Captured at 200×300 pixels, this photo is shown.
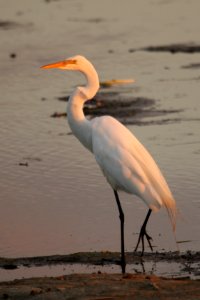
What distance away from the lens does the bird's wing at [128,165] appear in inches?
379

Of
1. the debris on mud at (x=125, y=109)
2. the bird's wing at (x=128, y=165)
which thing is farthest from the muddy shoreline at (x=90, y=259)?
the debris on mud at (x=125, y=109)

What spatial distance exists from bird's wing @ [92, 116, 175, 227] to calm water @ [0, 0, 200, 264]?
60 cm

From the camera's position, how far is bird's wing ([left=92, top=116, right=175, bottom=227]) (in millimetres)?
9617

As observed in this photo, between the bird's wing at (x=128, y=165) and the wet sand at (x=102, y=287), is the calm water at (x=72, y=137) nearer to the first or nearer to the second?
the bird's wing at (x=128, y=165)

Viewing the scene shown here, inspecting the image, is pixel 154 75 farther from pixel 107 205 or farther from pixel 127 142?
pixel 127 142

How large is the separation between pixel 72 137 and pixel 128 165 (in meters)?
4.42

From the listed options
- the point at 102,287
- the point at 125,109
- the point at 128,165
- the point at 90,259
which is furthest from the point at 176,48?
the point at 102,287

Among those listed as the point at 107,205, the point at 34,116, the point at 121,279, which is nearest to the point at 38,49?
the point at 34,116

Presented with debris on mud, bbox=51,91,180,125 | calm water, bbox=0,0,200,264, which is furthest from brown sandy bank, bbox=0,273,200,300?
debris on mud, bbox=51,91,180,125

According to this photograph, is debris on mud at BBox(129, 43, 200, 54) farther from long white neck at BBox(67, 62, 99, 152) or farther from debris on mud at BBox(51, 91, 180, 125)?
long white neck at BBox(67, 62, 99, 152)

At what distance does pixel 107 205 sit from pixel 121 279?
9.76 ft

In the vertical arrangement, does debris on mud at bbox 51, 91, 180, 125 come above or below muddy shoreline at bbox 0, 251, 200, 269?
above

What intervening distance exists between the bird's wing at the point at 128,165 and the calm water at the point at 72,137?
23.7 inches

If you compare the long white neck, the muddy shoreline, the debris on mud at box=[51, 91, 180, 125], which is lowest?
the muddy shoreline
